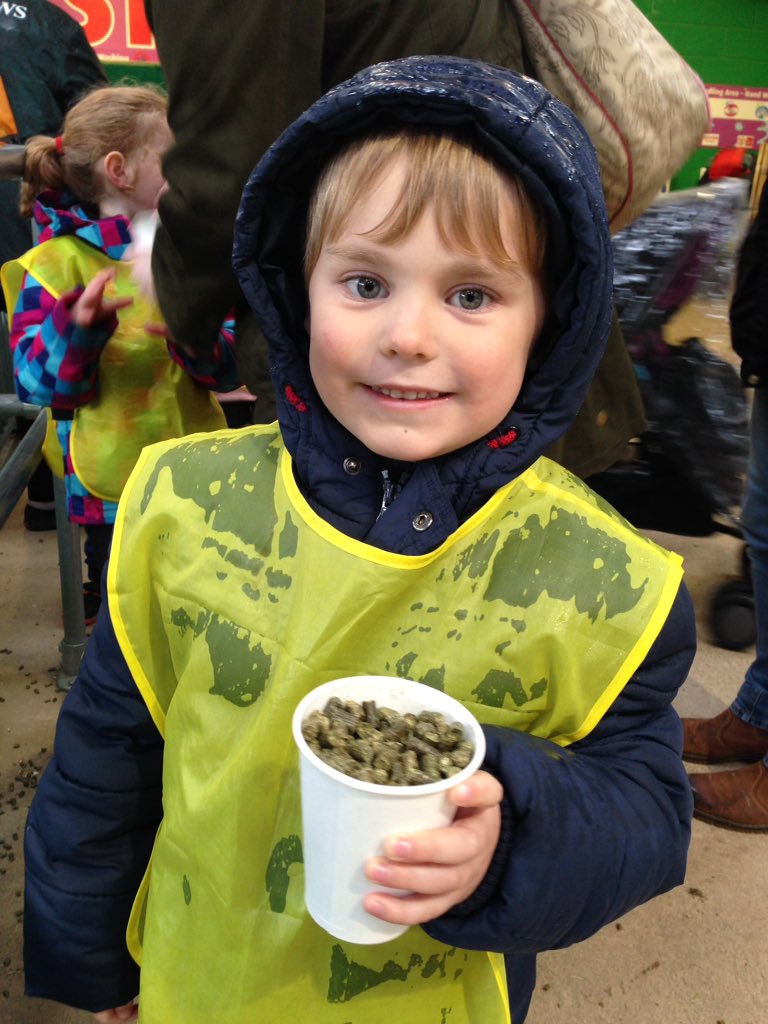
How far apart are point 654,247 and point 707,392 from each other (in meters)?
0.53

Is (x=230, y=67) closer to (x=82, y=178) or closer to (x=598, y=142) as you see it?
(x=598, y=142)

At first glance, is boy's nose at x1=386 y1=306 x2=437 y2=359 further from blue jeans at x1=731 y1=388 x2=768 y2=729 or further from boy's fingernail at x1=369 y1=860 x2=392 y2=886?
blue jeans at x1=731 y1=388 x2=768 y2=729

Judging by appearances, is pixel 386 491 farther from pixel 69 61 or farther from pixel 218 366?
pixel 69 61

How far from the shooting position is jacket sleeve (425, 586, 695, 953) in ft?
2.51

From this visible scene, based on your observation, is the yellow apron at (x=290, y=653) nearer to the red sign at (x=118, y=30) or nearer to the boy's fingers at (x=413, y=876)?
the boy's fingers at (x=413, y=876)

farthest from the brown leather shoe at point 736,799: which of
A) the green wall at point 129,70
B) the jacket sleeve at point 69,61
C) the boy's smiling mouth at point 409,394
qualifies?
the green wall at point 129,70

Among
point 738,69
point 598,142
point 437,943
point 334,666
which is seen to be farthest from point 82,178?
point 738,69

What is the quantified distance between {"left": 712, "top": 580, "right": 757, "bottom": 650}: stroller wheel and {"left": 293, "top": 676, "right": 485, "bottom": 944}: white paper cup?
2.54 m

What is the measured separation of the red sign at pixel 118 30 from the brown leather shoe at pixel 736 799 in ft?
22.6

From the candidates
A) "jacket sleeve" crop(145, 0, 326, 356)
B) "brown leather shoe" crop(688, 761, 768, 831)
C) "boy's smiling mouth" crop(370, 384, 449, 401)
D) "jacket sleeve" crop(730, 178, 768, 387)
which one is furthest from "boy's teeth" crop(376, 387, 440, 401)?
"brown leather shoe" crop(688, 761, 768, 831)

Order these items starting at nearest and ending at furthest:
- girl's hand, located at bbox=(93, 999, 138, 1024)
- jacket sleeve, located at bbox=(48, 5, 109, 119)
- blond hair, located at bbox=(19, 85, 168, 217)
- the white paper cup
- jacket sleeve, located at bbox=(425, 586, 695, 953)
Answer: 1. the white paper cup
2. jacket sleeve, located at bbox=(425, 586, 695, 953)
3. girl's hand, located at bbox=(93, 999, 138, 1024)
4. blond hair, located at bbox=(19, 85, 168, 217)
5. jacket sleeve, located at bbox=(48, 5, 109, 119)

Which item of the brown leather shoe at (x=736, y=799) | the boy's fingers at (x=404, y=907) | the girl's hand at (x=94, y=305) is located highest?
the boy's fingers at (x=404, y=907)

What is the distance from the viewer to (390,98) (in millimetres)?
820

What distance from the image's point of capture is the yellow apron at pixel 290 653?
86 cm
